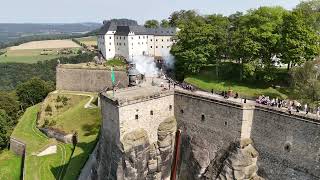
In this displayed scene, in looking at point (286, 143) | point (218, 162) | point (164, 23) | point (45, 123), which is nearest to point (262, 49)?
point (218, 162)

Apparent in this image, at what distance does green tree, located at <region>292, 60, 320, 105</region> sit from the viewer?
36519 millimetres

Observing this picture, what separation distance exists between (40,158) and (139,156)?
28094 mm

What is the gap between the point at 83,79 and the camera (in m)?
76.4

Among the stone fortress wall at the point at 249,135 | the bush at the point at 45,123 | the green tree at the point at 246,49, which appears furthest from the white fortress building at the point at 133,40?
the stone fortress wall at the point at 249,135

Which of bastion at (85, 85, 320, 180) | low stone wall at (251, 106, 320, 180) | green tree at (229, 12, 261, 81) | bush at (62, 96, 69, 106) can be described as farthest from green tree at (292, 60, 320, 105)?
bush at (62, 96, 69, 106)

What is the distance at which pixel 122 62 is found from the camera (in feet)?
279

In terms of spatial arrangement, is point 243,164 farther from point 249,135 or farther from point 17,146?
point 17,146

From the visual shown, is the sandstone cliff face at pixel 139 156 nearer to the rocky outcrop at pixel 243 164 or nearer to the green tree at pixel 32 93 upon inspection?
the rocky outcrop at pixel 243 164

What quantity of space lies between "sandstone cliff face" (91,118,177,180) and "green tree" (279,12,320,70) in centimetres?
1652

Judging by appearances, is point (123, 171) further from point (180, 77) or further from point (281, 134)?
point (180, 77)

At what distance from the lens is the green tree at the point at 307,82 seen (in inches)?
1438

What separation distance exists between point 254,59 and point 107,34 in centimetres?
5421

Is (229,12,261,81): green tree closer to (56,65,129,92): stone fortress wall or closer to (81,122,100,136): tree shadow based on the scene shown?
(81,122,100,136): tree shadow

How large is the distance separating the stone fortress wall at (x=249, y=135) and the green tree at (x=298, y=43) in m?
13.8
